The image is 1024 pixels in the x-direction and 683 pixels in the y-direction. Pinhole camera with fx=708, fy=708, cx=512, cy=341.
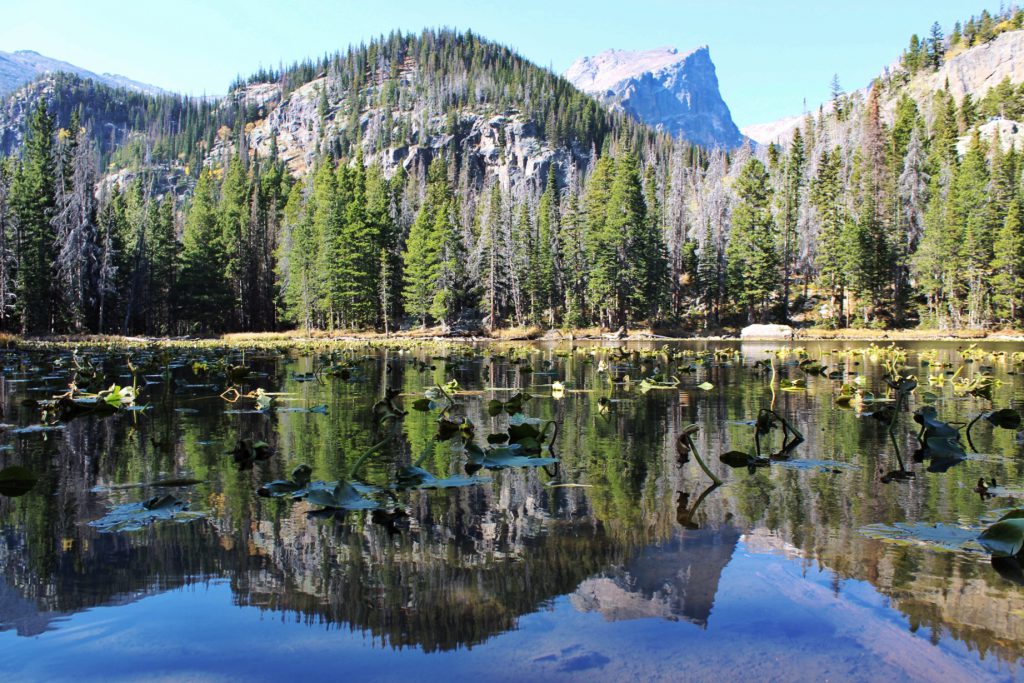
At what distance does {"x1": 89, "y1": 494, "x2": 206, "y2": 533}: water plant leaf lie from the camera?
5453 millimetres

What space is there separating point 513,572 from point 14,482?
5.12 meters

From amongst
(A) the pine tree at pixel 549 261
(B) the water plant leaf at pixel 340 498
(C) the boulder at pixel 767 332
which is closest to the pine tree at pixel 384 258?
(A) the pine tree at pixel 549 261

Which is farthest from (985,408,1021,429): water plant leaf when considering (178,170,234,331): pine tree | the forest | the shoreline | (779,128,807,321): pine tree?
(779,128,807,321): pine tree

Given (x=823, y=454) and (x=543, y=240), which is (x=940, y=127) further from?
(x=823, y=454)

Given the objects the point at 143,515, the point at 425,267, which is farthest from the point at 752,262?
the point at 143,515

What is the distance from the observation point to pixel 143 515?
18.6 feet

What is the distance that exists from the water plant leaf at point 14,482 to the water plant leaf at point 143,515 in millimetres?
1320

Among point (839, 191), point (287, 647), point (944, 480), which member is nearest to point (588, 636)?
point (287, 647)

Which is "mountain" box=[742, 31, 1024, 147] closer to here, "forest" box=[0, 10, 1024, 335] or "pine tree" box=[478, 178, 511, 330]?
"forest" box=[0, 10, 1024, 335]

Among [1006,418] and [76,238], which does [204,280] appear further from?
[1006,418]

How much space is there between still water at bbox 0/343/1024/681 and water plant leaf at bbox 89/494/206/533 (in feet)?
0.23

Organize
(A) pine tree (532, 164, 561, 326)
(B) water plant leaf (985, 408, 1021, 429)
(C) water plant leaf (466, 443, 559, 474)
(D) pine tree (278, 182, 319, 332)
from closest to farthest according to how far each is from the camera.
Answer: (C) water plant leaf (466, 443, 559, 474)
(B) water plant leaf (985, 408, 1021, 429)
(D) pine tree (278, 182, 319, 332)
(A) pine tree (532, 164, 561, 326)

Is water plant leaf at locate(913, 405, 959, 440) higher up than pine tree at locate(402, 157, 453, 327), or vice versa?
pine tree at locate(402, 157, 453, 327)

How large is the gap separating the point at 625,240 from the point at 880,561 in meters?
70.0
